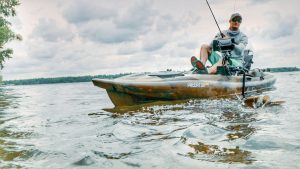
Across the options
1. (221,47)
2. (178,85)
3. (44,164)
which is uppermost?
(221,47)

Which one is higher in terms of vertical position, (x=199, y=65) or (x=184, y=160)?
(x=199, y=65)

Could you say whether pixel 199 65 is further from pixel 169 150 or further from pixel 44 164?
pixel 44 164

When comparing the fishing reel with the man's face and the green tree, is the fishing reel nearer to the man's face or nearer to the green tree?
the man's face

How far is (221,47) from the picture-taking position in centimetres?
838

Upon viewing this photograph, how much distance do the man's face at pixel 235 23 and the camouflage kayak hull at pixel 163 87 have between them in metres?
1.61

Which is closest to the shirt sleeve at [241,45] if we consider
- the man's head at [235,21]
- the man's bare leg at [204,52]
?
the man's head at [235,21]

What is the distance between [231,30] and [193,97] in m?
2.64

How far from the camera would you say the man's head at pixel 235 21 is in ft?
30.2

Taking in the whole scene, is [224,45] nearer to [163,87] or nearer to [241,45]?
[241,45]

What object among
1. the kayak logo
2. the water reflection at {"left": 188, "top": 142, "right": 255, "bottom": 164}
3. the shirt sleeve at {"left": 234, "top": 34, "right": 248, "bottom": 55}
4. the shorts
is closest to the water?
the water reflection at {"left": 188, "top": 142, "right": 255, "bottom": 164}

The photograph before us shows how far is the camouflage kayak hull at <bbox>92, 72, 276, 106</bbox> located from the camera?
7422 millimetres

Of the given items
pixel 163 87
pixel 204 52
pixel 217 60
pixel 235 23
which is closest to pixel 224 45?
pixel 204 52

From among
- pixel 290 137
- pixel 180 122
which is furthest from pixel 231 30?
pixel 290 137

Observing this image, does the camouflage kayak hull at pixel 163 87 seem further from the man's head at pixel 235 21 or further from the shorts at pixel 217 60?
the man's head at pixel 235 21
